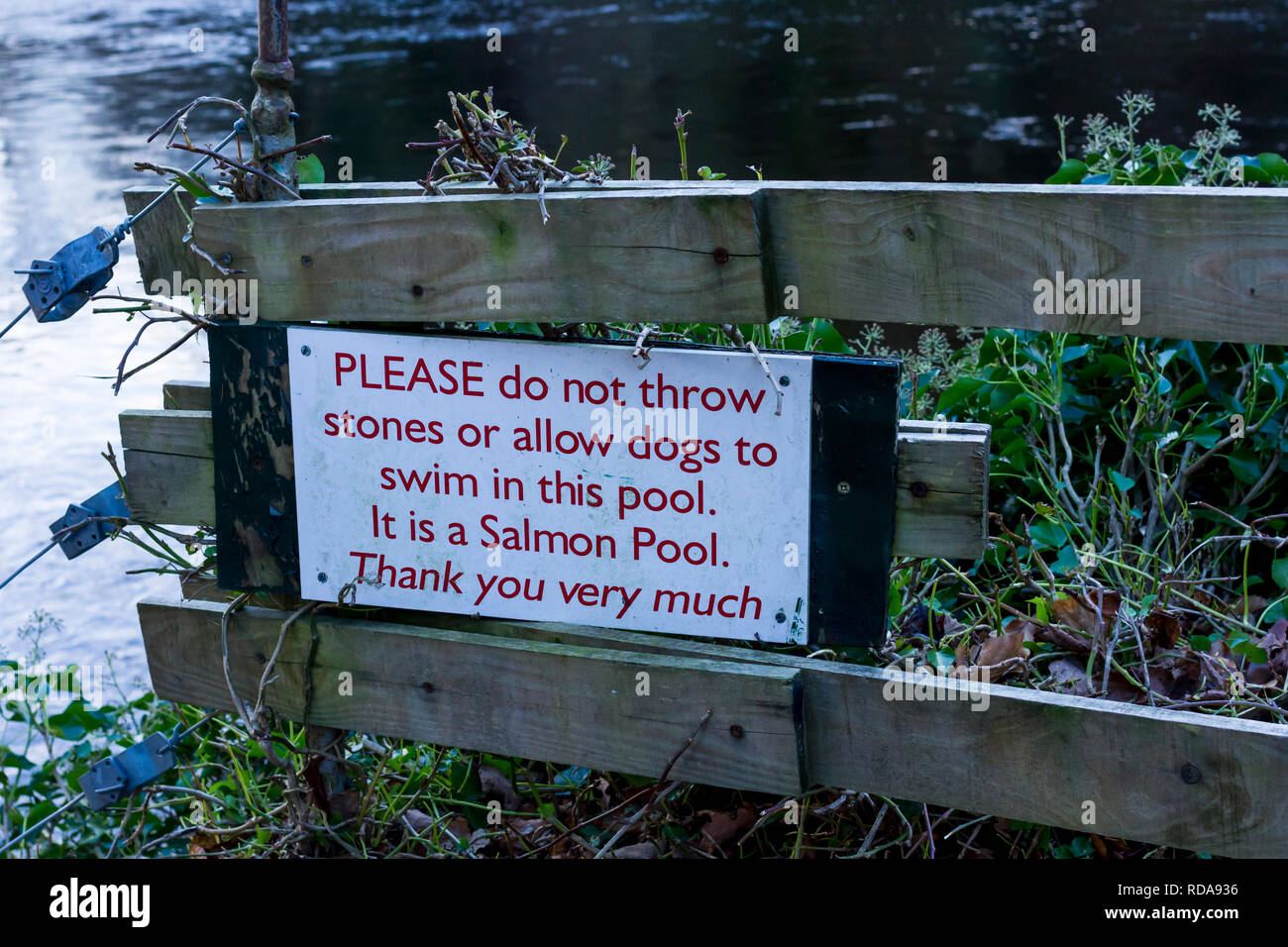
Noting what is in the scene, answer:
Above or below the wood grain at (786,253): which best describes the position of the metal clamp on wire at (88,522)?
below

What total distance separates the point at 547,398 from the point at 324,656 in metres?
0.72

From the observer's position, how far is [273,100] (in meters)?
2.48

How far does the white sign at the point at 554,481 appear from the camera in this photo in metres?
2.19

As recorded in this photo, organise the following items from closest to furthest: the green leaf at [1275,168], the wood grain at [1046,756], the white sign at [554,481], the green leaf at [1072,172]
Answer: the wood grain at [1046,756] < the white sign at [554,481] < the green leaf at [1275,168] < the green leaf at [1072,172]

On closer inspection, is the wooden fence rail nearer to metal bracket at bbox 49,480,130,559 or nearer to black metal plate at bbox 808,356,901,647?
black metal plate at bbox 808,356,901,647

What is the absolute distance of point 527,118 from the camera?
10750 mm

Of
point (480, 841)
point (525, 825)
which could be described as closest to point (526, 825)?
point (525, 825)

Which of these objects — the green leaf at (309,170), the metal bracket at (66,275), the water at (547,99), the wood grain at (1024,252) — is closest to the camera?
the wood grain at (1024,252)

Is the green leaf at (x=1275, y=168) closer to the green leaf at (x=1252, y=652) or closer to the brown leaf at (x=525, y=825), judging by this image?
the green leaf at (x=1252, y=652)

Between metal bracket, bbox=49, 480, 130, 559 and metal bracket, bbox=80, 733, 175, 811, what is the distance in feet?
1.36

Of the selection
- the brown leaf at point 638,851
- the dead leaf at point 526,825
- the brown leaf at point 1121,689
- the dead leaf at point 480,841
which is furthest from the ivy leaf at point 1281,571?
the dead leaf at point 480,841

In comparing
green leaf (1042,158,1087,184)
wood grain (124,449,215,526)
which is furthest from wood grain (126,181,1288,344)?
green leaf (1042,158,1087,184)

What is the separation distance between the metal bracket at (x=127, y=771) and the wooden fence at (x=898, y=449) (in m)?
0.27

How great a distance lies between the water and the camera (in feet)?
19.3
